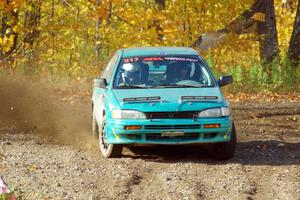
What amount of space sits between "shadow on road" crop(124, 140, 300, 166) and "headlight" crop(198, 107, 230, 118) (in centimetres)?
77

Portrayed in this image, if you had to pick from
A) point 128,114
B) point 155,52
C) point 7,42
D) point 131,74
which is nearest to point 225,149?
point 128,114

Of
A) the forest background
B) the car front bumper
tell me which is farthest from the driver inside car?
the forest background

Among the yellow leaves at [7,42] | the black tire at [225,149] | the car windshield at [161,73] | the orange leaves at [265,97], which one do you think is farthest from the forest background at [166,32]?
the black tire at [225,149]

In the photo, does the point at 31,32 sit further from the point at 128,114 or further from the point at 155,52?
the point at 128,114

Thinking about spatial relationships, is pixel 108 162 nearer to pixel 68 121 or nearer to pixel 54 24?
pixel 68 121

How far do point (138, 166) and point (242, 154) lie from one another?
222 cm

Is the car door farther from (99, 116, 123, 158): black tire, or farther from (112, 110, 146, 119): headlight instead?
(112, 110, 146, 119): headlight

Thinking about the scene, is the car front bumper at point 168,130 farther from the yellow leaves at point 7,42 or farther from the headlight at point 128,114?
the yellow leaves at point 7,42

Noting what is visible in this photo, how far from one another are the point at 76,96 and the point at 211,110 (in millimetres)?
12403

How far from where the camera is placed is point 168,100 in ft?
34.5

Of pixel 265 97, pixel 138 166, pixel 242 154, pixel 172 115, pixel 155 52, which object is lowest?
pixel 265 97

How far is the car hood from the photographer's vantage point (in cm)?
1045

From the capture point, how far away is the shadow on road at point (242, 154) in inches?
434

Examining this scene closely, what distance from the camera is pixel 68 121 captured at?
15617 mm
